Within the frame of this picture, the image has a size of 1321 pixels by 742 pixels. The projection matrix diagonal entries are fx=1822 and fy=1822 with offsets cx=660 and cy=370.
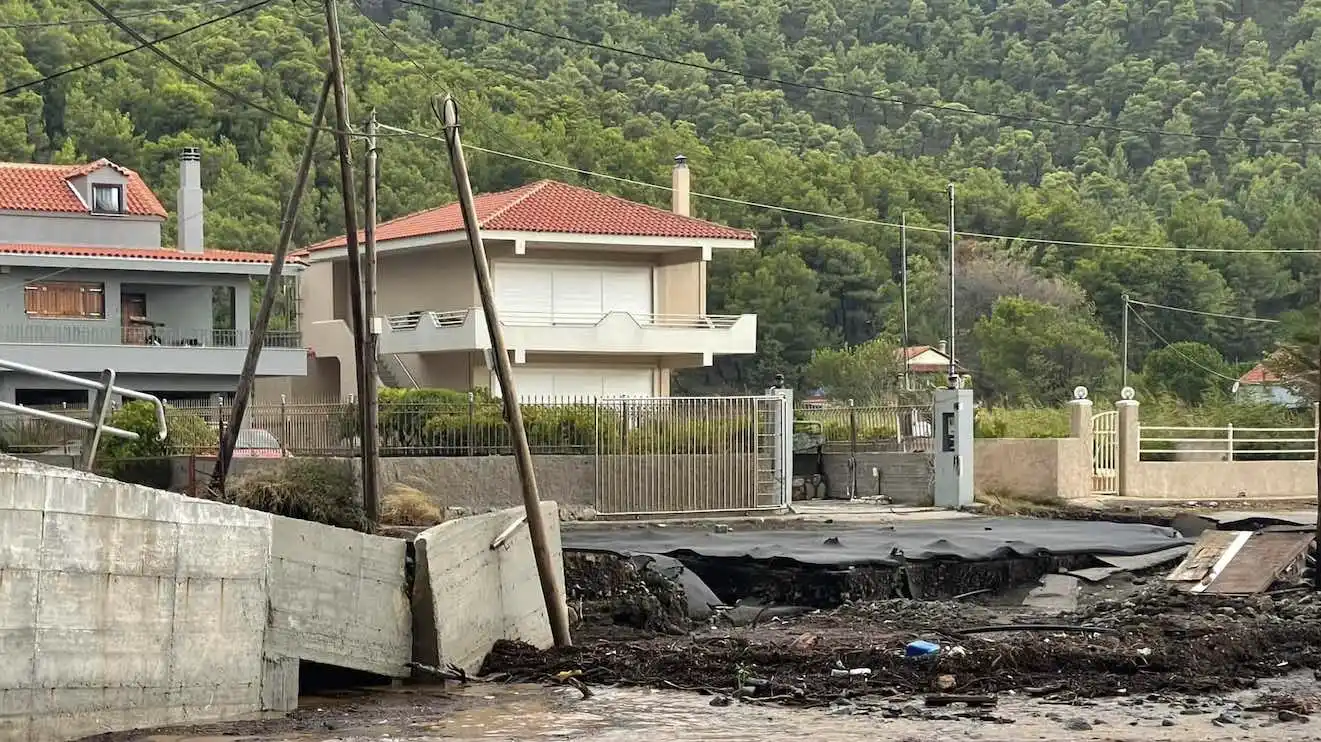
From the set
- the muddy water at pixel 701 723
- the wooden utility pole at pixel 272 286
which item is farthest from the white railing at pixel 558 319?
the muddy water at pixel 701 723

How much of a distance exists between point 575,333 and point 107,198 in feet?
53.8

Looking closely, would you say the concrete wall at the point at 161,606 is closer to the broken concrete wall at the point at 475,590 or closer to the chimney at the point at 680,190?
the broken concrete wall at the point at 475,590

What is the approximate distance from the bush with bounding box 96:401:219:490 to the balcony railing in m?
14.6

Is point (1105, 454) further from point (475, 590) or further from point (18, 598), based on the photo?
point (18, 598)

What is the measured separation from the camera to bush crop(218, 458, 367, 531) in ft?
76.8

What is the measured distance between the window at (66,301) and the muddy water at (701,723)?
35761mm

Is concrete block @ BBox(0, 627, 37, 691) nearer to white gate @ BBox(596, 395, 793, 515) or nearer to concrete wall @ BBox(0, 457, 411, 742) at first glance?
concrete wall @ BBox(0, 457, 411, 742)

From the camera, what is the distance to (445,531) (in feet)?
55.8

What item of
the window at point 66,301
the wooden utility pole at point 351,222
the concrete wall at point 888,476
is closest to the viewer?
the wooden utility pole at point 351,222

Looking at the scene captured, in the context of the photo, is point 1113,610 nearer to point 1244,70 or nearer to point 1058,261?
point 1058,261

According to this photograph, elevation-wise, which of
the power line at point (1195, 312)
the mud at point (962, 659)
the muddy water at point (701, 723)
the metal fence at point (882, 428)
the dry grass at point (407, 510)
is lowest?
the muddy water at point (701, 723)

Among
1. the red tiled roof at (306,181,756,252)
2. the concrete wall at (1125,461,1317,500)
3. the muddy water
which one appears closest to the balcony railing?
the red tiled roof at (306,181,756,252)

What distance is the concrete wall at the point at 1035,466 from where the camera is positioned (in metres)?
38.0

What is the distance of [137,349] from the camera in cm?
4869
